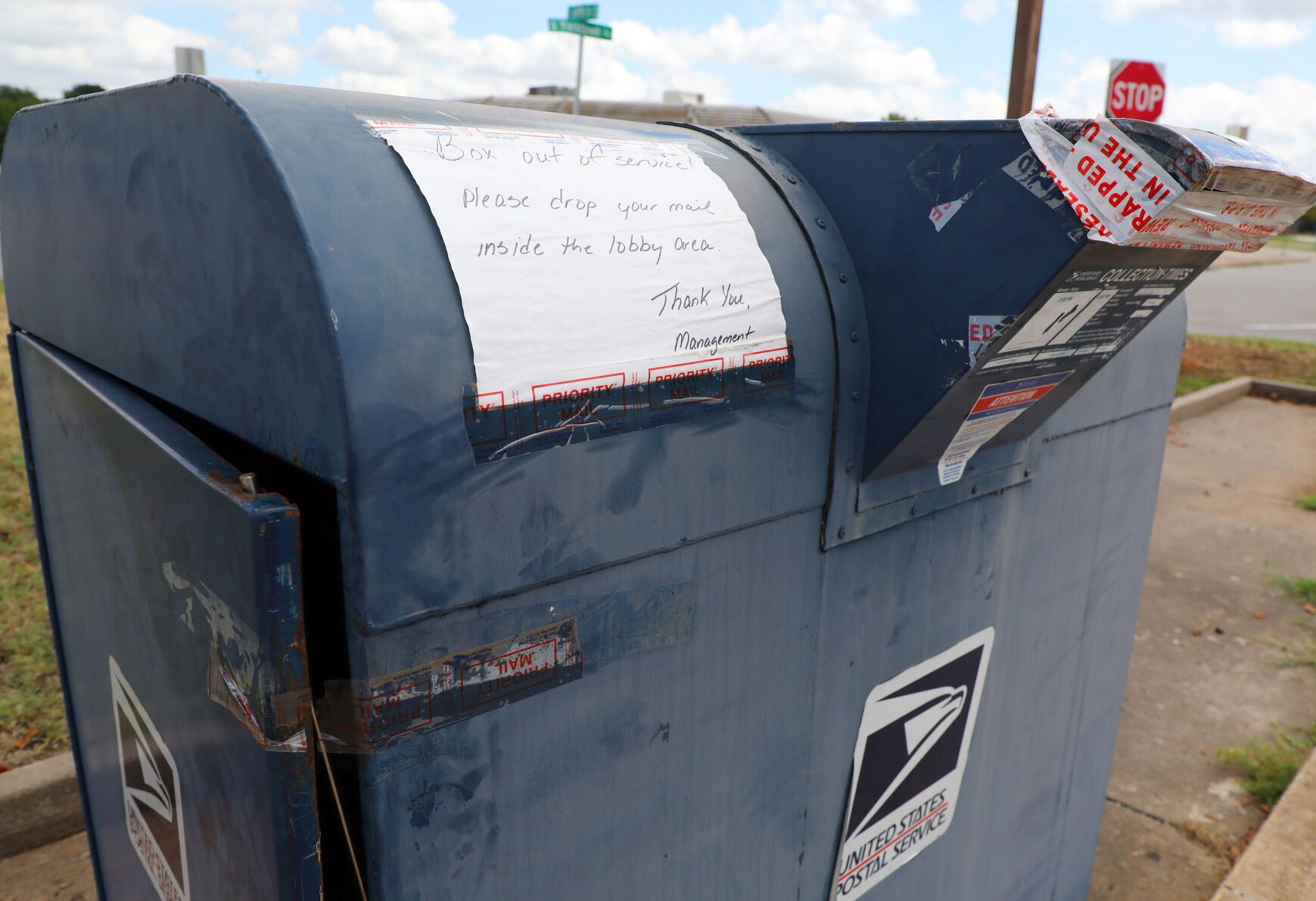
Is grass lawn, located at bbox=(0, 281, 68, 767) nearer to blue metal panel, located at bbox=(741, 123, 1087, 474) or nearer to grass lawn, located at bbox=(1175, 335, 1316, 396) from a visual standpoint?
blue metal panel, located at bbox=(741, 123, 1087, 474)

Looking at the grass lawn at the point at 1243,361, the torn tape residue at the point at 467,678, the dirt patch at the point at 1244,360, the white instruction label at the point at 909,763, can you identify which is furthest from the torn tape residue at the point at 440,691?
the dirt patch at the point at 1244,360

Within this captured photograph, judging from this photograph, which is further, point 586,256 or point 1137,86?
point 1137,86

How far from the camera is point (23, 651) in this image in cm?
347

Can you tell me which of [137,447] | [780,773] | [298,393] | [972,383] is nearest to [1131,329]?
[972,383]

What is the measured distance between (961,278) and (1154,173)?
0.27 m

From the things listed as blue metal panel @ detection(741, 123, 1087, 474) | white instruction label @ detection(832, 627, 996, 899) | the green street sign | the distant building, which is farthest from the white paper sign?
the distant building

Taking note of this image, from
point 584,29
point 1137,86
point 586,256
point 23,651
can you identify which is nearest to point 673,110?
point 584,29

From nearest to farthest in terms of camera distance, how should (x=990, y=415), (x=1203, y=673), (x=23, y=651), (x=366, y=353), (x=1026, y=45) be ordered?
(x=366, y=353) → (x=990, y=415) → (x=23, y=651) → (x=1026, y=45) → (x=1203, y=673)

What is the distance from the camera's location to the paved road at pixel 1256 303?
15.3 meters

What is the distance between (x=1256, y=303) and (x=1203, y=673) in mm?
18324

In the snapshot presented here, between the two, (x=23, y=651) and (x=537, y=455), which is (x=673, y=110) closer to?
(x=23, y=651)

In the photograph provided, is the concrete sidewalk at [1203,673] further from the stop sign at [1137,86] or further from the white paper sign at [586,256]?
the stop sign at [1137,86]

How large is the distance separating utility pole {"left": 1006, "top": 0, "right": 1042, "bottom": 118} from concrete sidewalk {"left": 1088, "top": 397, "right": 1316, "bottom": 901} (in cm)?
290

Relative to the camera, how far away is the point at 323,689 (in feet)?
3.21
